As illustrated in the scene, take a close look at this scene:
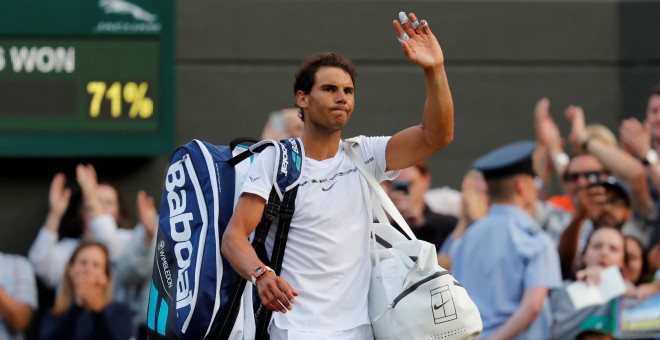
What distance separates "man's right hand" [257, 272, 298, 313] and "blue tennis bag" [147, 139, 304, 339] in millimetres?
394

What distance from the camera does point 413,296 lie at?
17.4 ft

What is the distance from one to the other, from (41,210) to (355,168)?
664 cm

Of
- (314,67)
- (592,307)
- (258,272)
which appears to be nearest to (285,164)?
(314,67)

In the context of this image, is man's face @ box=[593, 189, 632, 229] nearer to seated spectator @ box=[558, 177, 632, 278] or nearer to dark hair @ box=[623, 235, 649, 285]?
seated spectator @ box=[558, 177, 632, 278]

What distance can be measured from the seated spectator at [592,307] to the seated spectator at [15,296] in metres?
3.89

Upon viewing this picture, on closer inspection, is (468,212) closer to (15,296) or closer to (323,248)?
(15,296)

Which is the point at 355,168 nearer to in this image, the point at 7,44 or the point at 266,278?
the point at 266,278

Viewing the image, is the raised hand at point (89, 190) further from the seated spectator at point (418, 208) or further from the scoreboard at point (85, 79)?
the seated spectator at point (418, 208)

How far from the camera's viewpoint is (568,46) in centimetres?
1227

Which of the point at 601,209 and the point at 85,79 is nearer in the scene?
the point at 601,209

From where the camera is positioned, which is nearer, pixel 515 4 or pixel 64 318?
pixel 64 318

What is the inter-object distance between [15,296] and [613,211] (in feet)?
14.2

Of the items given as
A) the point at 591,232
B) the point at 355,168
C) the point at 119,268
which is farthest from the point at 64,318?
the point at 355,168

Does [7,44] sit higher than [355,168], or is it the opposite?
[7,44]
